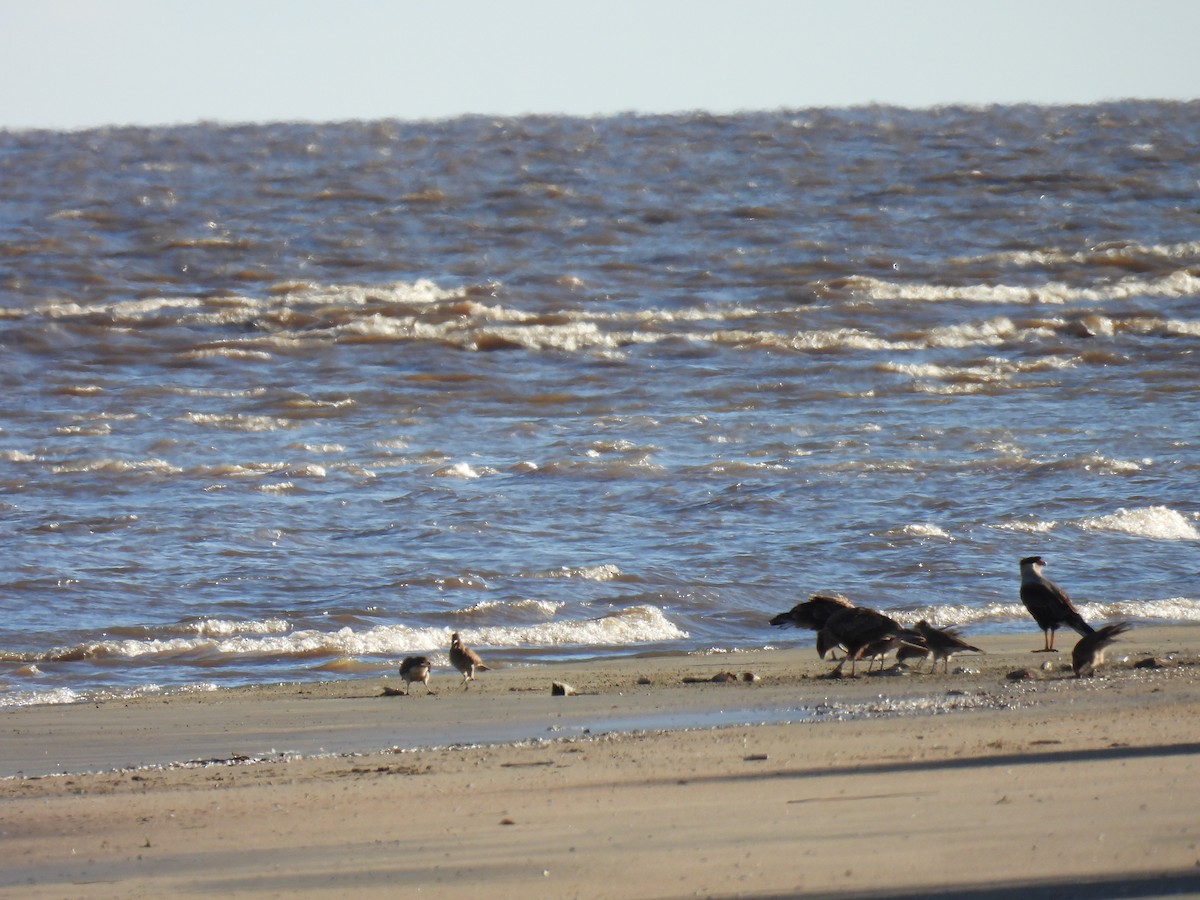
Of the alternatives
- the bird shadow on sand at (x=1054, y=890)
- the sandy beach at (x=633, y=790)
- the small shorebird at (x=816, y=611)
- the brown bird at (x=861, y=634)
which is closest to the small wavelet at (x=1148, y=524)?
the small shorebird at (x=816, y=611)

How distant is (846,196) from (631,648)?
22193 mm

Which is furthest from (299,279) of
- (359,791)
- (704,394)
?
(359,791)

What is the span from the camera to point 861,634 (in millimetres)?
6512

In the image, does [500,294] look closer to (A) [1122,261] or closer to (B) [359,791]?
(A) [1122,261]

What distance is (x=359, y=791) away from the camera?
446 centimetres

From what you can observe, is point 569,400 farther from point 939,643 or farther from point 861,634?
point 939,643

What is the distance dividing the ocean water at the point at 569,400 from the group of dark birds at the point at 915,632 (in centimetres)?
85

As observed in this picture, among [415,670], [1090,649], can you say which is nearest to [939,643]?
[1090,649]

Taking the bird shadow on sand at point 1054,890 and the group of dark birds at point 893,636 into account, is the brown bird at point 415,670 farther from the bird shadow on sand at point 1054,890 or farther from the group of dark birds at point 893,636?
the bird shadow on sand at point 1054,890

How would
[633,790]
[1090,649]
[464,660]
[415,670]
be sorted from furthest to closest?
[464,660], [415,670], [1090,649], [633,790]

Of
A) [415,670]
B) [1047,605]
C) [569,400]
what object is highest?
[569,400]

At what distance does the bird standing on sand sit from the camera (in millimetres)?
6891

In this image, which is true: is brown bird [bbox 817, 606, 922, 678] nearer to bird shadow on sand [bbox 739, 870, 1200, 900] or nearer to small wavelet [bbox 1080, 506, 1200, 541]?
bird shadow on sand [bbox 739, 870, 1200, 900]

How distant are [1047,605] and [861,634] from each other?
973mm
